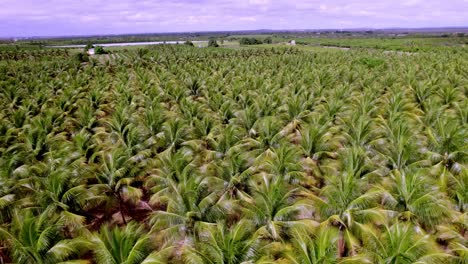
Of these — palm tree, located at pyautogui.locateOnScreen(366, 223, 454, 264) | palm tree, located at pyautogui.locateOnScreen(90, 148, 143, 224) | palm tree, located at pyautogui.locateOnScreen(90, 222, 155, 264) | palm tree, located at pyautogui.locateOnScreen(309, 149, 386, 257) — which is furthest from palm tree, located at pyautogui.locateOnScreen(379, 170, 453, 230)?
palm tree, located at pyautogui.locateOnScreen(90, 148, 143, 224)

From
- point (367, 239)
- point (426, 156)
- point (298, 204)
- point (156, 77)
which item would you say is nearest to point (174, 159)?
point (298, 204)

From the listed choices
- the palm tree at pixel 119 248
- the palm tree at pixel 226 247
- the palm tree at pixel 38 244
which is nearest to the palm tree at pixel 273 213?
the palm tree at pixel 226 247

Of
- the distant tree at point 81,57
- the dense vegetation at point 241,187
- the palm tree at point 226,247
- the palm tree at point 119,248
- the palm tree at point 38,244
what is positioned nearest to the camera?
the palm tree at point 119,248

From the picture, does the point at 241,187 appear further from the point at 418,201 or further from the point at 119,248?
the point at 418,201

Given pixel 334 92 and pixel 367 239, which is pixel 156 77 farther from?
pixel 367 239

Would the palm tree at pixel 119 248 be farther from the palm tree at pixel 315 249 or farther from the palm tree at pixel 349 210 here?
the palm tree at pixel 349 210

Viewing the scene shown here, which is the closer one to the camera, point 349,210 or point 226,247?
point 226,247

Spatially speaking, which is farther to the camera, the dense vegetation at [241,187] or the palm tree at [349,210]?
the palm tree at [349,210]

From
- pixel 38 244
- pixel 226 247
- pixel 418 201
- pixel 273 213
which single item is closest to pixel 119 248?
pixel 38 244
